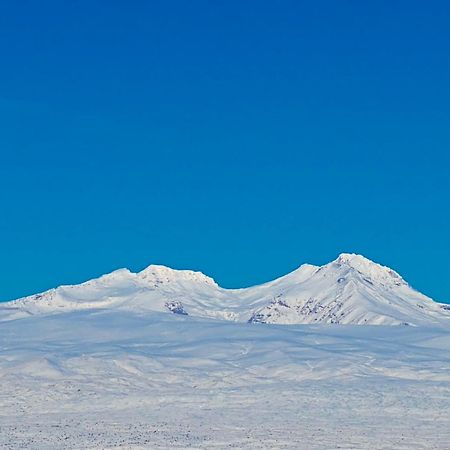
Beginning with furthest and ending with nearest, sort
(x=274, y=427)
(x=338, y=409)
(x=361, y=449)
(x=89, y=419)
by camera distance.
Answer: (x=338, y=409), (x=89, y=419), (x=274, y=427), (x=361, y=449)

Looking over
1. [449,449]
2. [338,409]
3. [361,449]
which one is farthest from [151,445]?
[338,409]

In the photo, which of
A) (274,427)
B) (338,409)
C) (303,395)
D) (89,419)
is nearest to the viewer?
(274,427)

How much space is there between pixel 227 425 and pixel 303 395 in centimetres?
3749

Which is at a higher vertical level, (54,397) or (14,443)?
(54,397)

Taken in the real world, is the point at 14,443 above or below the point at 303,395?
below

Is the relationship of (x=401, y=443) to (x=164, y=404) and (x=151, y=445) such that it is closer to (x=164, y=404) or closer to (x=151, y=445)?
(x=151, y=445)

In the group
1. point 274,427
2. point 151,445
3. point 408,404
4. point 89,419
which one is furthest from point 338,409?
point 151,445

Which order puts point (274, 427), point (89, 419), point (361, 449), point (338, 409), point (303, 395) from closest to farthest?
point (361, 449) < point (274, 427) < point (89, 419) < point (338, 409) < point (303, 395)

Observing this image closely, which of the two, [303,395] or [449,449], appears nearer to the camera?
[449,449]

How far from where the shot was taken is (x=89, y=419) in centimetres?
17362

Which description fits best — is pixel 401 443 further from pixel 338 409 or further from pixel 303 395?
pixel 303 395

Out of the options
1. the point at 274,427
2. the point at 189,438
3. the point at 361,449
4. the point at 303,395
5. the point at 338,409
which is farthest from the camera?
the point at 303,395

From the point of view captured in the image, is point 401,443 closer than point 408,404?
Yes

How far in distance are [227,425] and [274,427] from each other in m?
6.57
